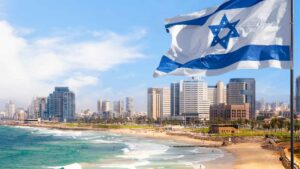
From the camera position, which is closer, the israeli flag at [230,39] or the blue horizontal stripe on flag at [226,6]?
the israeli flag at [230,39]

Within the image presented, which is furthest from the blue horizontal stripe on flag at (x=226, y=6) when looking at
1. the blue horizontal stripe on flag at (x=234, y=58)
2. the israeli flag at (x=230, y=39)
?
the blue horizontal stripe on flag at (x=234, y=58)

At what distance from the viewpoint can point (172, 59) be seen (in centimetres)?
1104

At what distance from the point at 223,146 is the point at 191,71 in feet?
254

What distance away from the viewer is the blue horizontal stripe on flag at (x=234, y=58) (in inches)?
377

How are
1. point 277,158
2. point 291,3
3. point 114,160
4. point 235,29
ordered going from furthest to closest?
point 114,160, point 277,158, point 235,29, point 291,3

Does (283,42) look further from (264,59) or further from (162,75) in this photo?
(162,75)

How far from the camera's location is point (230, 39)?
34.3 feet

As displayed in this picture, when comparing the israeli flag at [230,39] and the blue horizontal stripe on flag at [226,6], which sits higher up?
the blue horizontal stripe on flag at [226,6]

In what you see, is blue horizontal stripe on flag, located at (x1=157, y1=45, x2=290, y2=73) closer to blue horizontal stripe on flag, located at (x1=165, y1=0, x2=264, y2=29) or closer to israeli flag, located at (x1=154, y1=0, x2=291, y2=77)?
israeli flag, located at (x1=154, y1=0, x2=291, y2=77)

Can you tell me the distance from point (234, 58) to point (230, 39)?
1.64 feet

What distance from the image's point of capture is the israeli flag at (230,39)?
962 cm

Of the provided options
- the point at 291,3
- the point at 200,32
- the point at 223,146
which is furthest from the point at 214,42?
the point at 223,146

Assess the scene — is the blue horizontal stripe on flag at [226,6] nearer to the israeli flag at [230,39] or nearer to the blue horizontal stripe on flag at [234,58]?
the israeli flag at [230,39]

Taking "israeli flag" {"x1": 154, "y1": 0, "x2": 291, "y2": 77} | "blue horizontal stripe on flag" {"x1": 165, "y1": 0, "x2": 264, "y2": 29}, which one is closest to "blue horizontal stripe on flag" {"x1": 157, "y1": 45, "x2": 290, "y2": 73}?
"israeli flag" {"x1": 154, "y1": 0, "x2": 291, "y2": 77}
